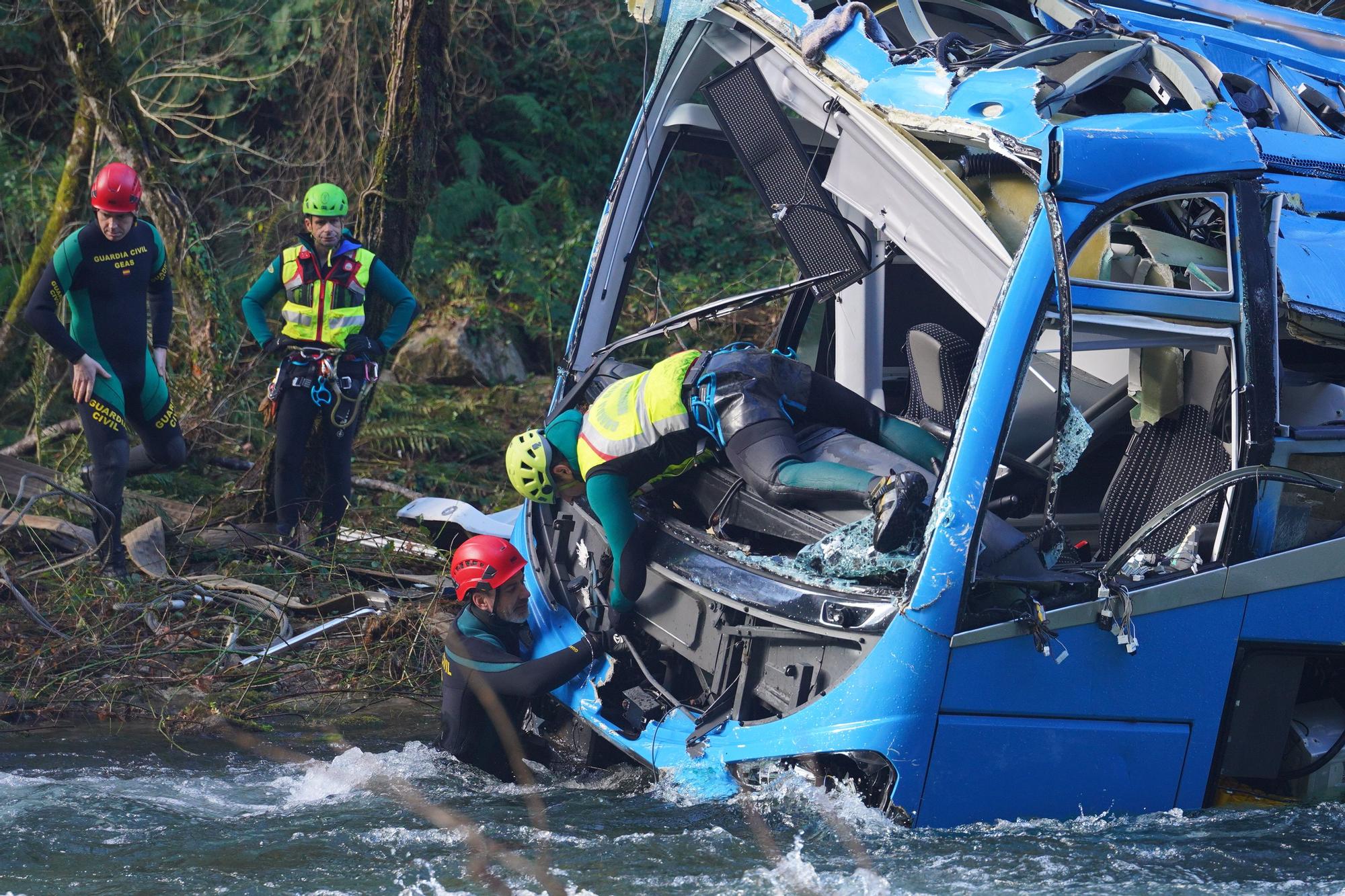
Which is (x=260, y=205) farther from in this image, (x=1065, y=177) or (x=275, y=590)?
(x=1065, y=177)

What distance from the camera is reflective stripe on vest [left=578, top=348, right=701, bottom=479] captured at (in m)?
4.85

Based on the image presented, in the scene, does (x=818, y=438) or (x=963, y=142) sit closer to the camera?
(x=963, y=142)

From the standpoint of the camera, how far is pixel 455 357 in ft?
34.1

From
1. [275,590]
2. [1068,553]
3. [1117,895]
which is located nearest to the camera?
[1117,895]

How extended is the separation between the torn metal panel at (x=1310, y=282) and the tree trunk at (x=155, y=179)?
642 cm

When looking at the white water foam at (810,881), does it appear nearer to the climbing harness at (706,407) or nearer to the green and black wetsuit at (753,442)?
the green and black wetsuit at (753,442)

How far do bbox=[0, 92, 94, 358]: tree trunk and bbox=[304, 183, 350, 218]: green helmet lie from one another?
3302mm

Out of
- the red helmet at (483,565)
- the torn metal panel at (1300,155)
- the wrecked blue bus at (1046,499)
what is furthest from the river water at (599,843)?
the torn metal panel at (1300,155)

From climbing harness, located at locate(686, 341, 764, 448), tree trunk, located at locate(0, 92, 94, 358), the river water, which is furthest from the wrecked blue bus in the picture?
tree trunk, located at locate(0, 92, 94, 358)

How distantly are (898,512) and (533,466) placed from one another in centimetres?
160

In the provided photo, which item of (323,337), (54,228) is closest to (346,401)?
(323,337)

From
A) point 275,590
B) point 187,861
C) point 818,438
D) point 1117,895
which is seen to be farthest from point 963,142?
point 275,590

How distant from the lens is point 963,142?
420cm

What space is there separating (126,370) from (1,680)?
1699mm
